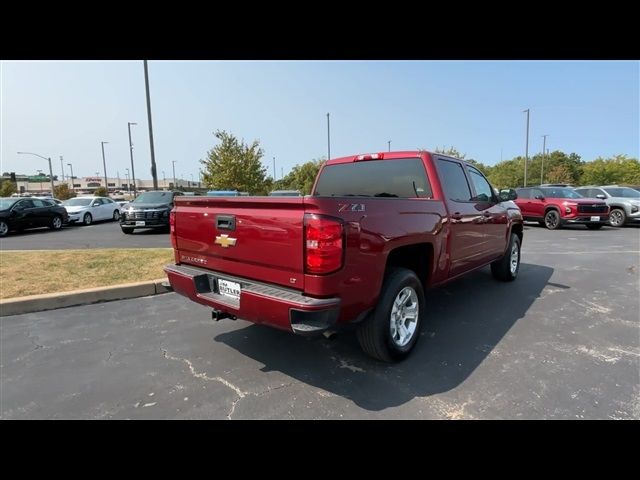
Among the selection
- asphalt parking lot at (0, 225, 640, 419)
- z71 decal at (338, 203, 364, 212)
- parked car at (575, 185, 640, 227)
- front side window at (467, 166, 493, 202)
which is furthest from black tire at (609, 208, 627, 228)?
z71 decal at (338, 203, 364, 212)

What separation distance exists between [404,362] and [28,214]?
17.0 meters

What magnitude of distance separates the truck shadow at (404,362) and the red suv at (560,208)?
37.2 ft

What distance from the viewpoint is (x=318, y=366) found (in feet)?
10.6

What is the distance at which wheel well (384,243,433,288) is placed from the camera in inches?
138

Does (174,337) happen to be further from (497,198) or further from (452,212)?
(497,198)

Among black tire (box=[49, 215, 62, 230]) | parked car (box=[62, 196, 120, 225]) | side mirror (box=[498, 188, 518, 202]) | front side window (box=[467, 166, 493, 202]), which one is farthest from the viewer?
parked car (box=[62, 196, 120, 225])

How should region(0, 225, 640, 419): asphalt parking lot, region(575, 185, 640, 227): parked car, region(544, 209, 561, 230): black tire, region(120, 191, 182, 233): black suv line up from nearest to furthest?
region(0, 225, 640, 419): asphalt parking lot < region(120, 191, 182, 233): black suv < region(544, 209, 561, 230): black tire < region(575, 185, 640, 227): parked car

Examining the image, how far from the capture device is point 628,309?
4.79 m

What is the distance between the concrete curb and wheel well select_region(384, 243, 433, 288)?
2.82m

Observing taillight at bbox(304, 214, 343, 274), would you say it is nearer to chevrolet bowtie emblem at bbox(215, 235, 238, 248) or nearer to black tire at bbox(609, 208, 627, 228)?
chevrolet bowtie emblem at bbox(215, 235, 238, 248)

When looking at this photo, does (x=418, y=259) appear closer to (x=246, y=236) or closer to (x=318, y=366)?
(x=318, y=366)

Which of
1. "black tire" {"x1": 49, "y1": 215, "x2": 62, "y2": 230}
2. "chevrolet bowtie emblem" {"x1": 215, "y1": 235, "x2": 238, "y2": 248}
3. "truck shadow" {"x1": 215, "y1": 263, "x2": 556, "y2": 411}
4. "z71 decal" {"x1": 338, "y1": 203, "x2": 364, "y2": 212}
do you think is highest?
"z71 decal" {"x1": 338, "y1": 203, "x2": 364, "y2": 212}
